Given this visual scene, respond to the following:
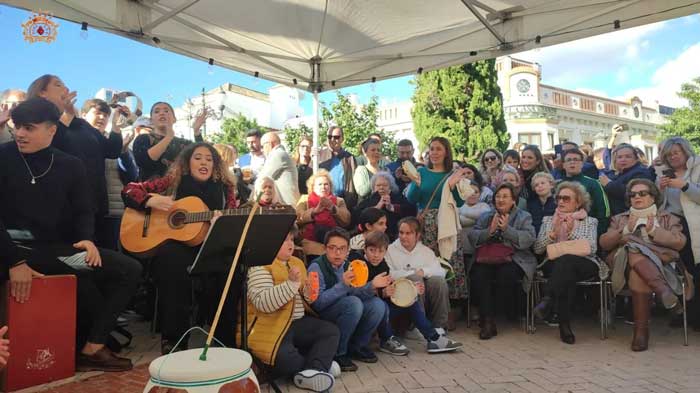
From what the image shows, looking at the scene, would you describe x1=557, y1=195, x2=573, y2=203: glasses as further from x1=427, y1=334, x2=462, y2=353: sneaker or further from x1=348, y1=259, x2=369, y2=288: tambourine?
x1=348, y1=259, x2=369, y2=288: tambourine

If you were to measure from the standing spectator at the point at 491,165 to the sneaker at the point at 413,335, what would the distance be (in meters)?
2.49

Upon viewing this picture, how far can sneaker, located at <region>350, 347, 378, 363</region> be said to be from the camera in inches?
173

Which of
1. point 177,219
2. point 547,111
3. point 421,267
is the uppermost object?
point 547,111

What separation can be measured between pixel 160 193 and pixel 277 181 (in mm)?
2147

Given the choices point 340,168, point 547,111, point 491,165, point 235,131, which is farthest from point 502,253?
point 547,111

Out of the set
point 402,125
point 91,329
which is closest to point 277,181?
point 91,329

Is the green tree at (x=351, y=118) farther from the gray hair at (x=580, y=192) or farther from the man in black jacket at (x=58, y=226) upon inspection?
the man in black jacket at (x=58, y=226)

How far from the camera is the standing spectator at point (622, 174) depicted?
19.7 ft

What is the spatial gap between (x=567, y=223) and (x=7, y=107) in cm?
559

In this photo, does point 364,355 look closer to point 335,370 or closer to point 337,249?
point 335,370

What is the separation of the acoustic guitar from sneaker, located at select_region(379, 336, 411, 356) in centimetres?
200

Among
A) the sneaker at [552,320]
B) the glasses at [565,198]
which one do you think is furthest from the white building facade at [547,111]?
the sneaker at [552,320]

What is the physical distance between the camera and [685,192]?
5.34m

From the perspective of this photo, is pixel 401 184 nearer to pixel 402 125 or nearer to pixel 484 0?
pixel 484 0
